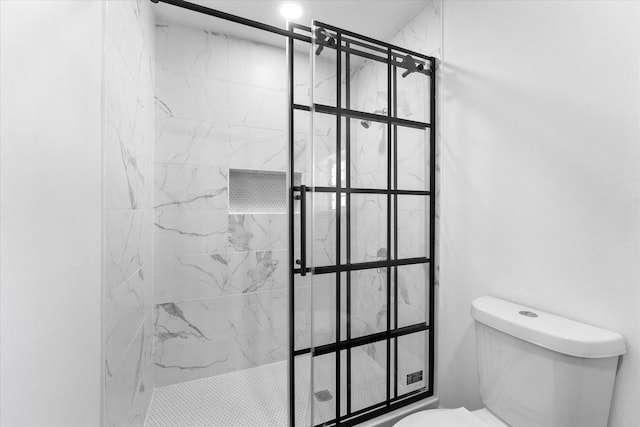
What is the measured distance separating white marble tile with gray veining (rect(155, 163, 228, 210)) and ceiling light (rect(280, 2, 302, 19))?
107cm

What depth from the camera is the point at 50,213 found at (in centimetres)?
60

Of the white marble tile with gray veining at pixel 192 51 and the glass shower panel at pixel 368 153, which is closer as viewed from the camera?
the glass shower panel at pixel 368 153

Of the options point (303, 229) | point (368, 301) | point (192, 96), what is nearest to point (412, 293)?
point (368, 301)

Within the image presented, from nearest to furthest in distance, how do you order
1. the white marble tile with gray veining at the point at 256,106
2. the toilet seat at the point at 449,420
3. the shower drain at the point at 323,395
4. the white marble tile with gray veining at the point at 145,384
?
the toilet seat at the point at 449,420 < the shower drain at the point at 323,395 < the white marble tile with gray veining at the point at 145,384 < the white marble tile with gray veining at the point at 256,106

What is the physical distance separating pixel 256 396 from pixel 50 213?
1665 millimetres

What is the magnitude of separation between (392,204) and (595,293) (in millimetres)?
778

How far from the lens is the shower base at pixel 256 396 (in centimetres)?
123

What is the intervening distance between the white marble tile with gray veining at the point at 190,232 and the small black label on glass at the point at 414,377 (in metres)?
1.41

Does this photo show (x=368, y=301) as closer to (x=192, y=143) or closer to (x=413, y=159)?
(x=413, y=159)

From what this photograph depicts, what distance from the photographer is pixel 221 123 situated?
1923 mm

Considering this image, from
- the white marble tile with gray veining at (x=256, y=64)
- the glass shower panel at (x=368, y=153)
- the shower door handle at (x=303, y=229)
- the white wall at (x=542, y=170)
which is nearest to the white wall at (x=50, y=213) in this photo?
the shower door handle at (x=303, y=229)

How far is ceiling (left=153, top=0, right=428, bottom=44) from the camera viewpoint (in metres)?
1.56

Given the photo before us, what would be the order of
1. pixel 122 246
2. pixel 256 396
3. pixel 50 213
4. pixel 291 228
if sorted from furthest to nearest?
1. pixel 256 396
2. pixel 291 228
3. pixel 122 246
4. pixel 50 213

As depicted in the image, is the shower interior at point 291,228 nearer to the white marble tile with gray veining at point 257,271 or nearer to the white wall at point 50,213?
the white marble tile with gray veining at point 257,271
